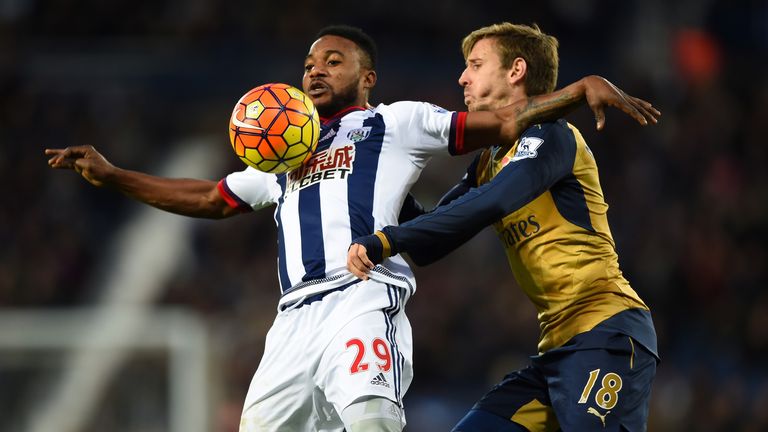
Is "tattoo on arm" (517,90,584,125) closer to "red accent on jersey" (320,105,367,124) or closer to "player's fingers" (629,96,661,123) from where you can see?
"player's fingers" (629,96,661,123)

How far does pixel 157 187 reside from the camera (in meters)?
5.57

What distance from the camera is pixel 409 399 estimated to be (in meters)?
10.5

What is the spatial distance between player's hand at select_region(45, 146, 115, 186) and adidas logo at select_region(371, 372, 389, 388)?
5.84 ft

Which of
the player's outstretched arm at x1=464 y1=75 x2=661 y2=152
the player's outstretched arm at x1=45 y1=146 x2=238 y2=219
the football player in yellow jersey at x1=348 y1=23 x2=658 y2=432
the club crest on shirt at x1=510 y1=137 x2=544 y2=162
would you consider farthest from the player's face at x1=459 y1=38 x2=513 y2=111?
the player's outstretched arm at x1=45 y1=146 x2=238 y2=219

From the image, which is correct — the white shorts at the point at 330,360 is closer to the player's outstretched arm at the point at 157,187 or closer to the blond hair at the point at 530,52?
the player's outstretched arm at the point at 157,187

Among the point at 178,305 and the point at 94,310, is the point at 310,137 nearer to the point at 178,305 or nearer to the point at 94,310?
the point at 94,310

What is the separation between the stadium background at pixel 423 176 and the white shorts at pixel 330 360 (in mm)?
4544

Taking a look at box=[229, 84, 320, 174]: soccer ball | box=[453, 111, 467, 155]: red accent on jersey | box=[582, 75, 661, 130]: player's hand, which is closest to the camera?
box=[582, 75, 661, 130]: player's hand

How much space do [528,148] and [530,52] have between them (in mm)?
→ 606

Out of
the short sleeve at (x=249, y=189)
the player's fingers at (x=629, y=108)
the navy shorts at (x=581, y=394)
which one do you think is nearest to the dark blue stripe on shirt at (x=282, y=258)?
the short sleeve at (x=249, y=189)

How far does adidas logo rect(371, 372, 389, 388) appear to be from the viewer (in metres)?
4.49

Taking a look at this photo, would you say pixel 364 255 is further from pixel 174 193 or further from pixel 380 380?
pixel 174 193

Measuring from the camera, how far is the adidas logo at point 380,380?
4.49m

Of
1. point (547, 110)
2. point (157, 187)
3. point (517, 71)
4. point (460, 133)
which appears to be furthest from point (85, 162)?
point (547, 110)
